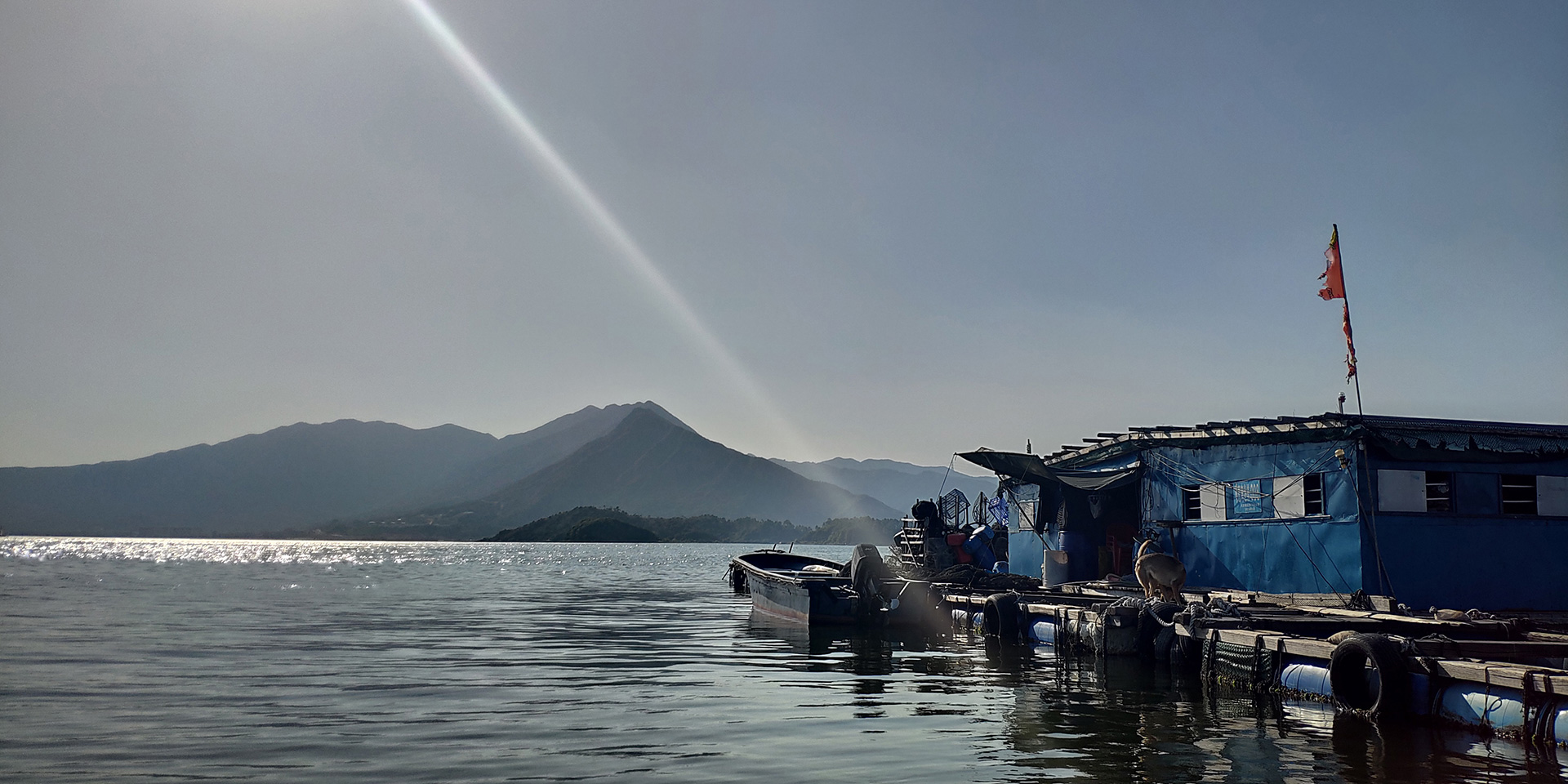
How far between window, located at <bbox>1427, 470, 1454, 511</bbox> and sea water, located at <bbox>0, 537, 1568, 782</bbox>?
1036 centimetres

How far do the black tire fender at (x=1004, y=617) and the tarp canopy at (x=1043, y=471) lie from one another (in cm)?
588

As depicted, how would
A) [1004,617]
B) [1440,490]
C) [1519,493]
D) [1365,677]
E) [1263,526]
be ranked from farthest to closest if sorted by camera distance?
[1004,617] → [1263,526] → [1519,493] → [1440,490] → [1365,677]

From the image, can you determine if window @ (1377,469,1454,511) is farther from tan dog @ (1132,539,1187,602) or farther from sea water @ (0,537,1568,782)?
sea water @ (0,537,1568,782)

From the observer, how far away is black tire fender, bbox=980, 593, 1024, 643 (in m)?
27.5

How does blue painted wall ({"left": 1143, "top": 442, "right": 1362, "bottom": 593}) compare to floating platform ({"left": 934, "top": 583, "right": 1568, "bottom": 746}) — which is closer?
floating platform ({"left": 934, "top": 583, "right": 1568, "bottom": 746})

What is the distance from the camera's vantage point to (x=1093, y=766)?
40.7ft

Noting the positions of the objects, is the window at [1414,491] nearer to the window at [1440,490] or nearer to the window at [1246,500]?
the window at [1440,490]

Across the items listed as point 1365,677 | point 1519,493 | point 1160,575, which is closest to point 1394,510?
point 1519,493

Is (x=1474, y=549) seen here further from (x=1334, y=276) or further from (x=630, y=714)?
(x=630, y=714)

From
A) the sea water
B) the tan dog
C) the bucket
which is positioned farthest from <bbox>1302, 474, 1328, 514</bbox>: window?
the bucket

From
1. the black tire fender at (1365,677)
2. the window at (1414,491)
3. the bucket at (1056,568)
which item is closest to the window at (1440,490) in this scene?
the window at (1414,491)

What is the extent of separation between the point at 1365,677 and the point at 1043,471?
1722 centimetres

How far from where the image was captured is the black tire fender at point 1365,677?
49.7 feet

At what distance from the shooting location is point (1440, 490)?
25.3 meters
